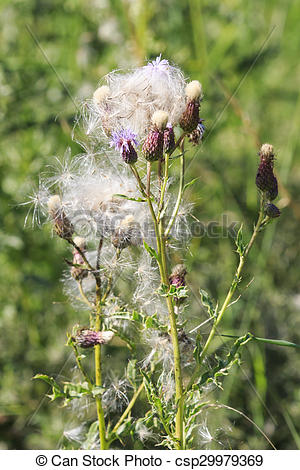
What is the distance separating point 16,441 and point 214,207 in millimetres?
1524

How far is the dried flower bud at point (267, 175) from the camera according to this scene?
1.25 meters

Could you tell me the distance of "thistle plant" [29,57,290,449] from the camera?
46.3 inches

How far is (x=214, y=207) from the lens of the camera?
2.81 metres

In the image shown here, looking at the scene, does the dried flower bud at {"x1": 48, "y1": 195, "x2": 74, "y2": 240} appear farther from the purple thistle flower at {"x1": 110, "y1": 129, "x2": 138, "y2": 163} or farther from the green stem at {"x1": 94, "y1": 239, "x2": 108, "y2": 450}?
the purple thistle flower at {"x1": 110, "y1": 129, "x2": 138, "y2": 163}

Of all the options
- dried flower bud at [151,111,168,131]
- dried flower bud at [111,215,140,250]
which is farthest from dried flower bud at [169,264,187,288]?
dried flower bud at [151,111,168,131]

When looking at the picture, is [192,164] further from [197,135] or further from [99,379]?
[99,379]

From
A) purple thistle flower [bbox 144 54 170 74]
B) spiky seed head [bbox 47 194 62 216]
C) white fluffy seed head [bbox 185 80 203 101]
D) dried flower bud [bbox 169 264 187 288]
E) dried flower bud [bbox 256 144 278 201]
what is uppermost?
purple thistle flower [bbox 144 54 170 74]

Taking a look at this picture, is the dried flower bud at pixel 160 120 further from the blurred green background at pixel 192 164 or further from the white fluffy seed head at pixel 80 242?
the blurred green background at pixel 192 164

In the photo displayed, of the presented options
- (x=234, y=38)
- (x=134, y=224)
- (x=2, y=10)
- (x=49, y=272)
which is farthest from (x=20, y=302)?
(x=234, y=38)

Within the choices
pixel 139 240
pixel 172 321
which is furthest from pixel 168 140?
pixel 172 321

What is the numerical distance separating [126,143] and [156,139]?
8 cm

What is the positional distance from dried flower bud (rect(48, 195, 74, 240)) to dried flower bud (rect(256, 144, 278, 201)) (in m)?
0.49

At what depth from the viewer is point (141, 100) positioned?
122cm

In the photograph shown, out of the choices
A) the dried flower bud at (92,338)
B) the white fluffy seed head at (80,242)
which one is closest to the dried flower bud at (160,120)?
the white fluffy seed head at (80,242)
